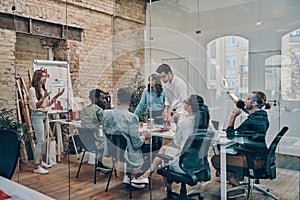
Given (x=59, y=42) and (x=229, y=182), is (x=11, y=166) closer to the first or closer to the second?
(x=229, y=182)

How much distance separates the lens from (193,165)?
2.88 m

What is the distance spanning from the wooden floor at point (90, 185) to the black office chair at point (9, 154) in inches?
35.3

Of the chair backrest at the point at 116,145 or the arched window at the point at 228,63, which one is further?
the arched window at the point at 228,63

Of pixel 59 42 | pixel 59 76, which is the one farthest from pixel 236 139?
pixel 59 42

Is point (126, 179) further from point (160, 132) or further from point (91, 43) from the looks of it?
point (91, 43)

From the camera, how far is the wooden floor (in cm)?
307

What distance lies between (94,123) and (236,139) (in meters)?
2.00

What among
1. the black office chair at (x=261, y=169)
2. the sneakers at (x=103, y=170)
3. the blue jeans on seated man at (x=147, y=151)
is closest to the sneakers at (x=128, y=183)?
the blue jeans on seated man at (x=147, y=151)

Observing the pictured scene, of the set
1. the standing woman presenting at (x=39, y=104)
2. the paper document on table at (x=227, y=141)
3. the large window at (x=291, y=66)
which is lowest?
the paper document on table at (x=227, y=141)

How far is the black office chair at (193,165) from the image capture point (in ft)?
9.46

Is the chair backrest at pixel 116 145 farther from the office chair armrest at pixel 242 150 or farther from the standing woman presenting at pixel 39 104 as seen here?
the office chair armrest at pixel 242 150

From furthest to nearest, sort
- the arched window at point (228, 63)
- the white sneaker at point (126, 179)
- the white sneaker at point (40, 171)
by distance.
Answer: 1. the arched window at point (228, 63)
2. the white sneaker at point (40, 171)
3. the white sneaker at point (126, 179)

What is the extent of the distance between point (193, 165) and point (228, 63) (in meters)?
3.25

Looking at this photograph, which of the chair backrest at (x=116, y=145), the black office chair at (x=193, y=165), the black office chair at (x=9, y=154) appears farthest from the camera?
the chair backrest at (x=116, y=145)
